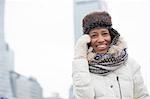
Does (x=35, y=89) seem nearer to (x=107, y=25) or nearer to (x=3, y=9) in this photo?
(x=3, y=9)

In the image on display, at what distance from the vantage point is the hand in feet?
11.3

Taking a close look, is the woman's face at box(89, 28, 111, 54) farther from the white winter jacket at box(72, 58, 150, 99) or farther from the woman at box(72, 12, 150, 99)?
the white winter jacket at box(72, 58, 150, 99)

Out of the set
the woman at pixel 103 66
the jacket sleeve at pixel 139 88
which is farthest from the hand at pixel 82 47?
the jacket sleeve at pixel 139 88

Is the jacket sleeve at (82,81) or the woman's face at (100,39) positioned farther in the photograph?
the woman's face at (100,39)

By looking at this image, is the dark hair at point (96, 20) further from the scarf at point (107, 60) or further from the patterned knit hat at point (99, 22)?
the scarf at point (107, 60)

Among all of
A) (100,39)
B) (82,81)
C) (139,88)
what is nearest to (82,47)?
(100,39)

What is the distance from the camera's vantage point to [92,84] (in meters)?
3.39

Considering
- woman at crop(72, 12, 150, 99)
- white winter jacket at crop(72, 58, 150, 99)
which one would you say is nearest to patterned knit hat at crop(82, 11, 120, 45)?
woman at crop(72, 12, 150, 99)

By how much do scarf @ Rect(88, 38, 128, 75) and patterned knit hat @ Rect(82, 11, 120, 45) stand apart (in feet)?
0.37

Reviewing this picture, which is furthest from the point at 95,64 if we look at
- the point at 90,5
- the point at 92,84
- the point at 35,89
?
the point at 35,89

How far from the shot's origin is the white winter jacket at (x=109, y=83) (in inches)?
131

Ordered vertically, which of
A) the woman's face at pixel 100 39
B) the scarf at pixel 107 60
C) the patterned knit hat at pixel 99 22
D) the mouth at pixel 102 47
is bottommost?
the scarf at pixel 107 60

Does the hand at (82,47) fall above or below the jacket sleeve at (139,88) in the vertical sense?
above

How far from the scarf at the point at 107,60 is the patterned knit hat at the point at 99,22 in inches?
4.5
